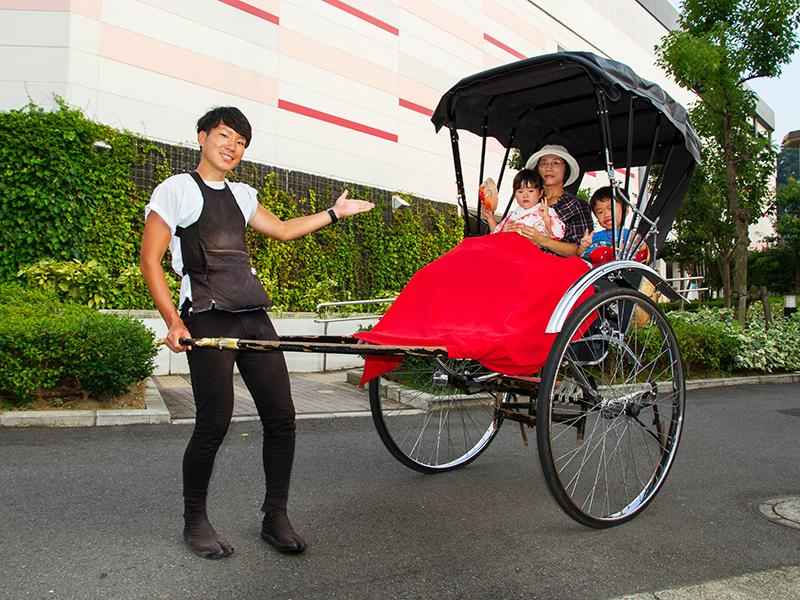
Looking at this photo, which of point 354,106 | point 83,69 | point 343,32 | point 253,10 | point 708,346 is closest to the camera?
A: point 83,69

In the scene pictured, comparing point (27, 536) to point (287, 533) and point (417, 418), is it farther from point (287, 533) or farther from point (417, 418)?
point (417, 418)

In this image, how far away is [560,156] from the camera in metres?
4.37

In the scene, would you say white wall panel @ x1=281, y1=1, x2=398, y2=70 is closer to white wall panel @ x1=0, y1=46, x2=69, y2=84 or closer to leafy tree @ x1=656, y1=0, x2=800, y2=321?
white wall panel @ x1=0, y1=46, x2=69, y2=84

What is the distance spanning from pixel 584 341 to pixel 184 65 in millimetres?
8986

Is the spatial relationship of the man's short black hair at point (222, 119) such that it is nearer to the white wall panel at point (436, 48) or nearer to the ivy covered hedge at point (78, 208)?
the ivy covered hedge at point (78, 208)

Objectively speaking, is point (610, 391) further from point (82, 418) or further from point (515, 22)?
point (515, 22)

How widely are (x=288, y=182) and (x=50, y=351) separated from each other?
19.6 feet

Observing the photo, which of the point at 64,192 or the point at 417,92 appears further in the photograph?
the point at 417,92

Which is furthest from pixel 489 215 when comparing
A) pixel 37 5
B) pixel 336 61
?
pixel 336 61

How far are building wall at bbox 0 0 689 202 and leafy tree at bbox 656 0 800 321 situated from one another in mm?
5195

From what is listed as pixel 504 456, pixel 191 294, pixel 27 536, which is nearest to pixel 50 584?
pixel 27 536

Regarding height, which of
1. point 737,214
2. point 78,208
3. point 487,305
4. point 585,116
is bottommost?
point 487,305

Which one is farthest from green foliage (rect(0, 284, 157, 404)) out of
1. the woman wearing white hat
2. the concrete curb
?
the woman wearing white hat

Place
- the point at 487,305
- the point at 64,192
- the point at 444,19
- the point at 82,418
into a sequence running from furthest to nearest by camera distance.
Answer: the point at 444,19
the point at 64,192
the point at 82,418
the point at 487,305
